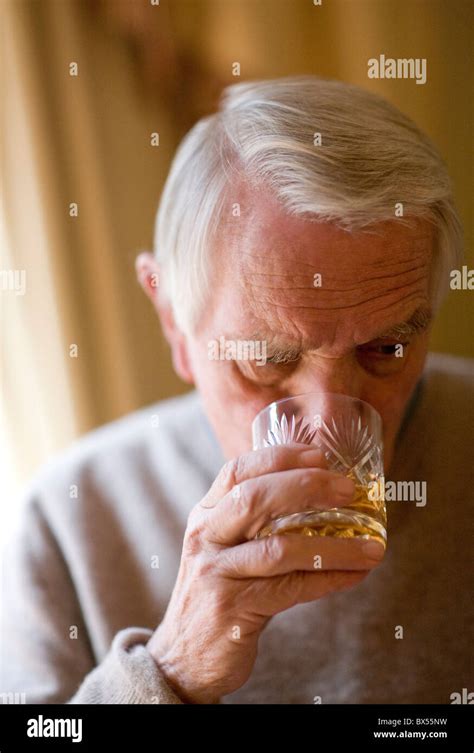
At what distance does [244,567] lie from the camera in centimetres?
80

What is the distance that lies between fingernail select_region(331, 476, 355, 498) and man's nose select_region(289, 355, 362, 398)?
158 millimetres

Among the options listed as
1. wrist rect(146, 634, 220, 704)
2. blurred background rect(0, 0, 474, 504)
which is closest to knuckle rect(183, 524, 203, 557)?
wrist rect(146, 634, 220, 704)

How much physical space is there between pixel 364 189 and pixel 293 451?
31 cm

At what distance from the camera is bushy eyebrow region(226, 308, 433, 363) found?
2.93 feet

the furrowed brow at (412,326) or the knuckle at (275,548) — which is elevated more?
the furrowed brow at (412,326)

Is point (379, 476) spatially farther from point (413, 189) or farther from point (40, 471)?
point (40, 471)

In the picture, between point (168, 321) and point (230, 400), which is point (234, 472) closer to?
point (230, 400)

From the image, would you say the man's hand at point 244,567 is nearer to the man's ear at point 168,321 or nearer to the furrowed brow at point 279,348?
the furrowed brow at point 279,348

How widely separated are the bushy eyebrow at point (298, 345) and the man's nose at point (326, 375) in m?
0.02

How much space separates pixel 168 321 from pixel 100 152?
44 centimetres

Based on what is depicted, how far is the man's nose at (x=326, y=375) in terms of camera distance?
0.89 meters

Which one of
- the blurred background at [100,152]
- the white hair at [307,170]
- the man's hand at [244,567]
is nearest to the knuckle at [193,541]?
the man's hand at [244,567]

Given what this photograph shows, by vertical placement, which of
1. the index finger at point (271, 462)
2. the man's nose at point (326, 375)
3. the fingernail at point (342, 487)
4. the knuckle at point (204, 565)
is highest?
the man's nose at point (326, 375)

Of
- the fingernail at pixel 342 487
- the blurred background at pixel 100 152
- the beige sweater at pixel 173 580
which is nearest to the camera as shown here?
the fingernail at pixel 342 487
